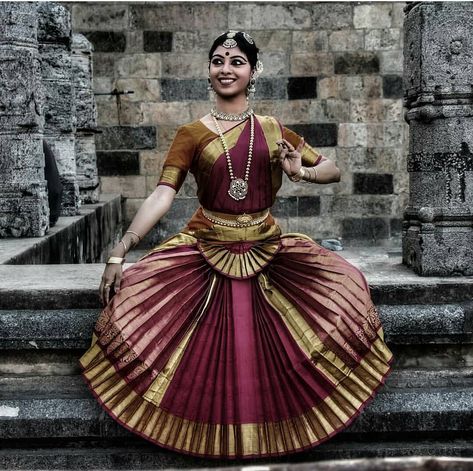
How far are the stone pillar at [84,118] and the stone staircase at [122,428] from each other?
17.3ft

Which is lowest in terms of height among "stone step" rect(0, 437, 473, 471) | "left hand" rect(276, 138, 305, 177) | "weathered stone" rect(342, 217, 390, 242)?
"stone step" rect(0, 437, 473, 471)

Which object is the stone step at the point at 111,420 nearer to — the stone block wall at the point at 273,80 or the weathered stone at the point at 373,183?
the stone block wall at the point at 273,80

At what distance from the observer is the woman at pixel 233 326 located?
129 inches

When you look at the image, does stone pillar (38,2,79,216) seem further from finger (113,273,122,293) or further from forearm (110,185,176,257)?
finger (113,273,122,293)

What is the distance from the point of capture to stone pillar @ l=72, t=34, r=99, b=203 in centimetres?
902

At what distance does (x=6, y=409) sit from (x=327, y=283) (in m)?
1.45

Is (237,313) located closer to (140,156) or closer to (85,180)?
(85,180)

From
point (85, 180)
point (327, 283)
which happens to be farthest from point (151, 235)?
point (327, 283)

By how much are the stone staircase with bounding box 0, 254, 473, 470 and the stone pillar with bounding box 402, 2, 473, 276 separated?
8.4 inches

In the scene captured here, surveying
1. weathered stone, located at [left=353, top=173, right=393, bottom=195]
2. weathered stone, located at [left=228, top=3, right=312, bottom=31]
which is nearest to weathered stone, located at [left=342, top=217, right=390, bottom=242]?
weathered stone, located at [left=353, top=173, right=393, bottom=195]

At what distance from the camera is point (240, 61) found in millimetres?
3570

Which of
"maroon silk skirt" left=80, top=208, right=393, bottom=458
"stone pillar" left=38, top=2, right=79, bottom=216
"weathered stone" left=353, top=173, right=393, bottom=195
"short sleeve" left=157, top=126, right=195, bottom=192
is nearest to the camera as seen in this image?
"maroon silk skirt" left=80, top=208, right=393, bottom=458

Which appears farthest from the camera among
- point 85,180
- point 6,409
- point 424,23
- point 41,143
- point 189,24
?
point 189,24

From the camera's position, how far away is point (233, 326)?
131 inches
